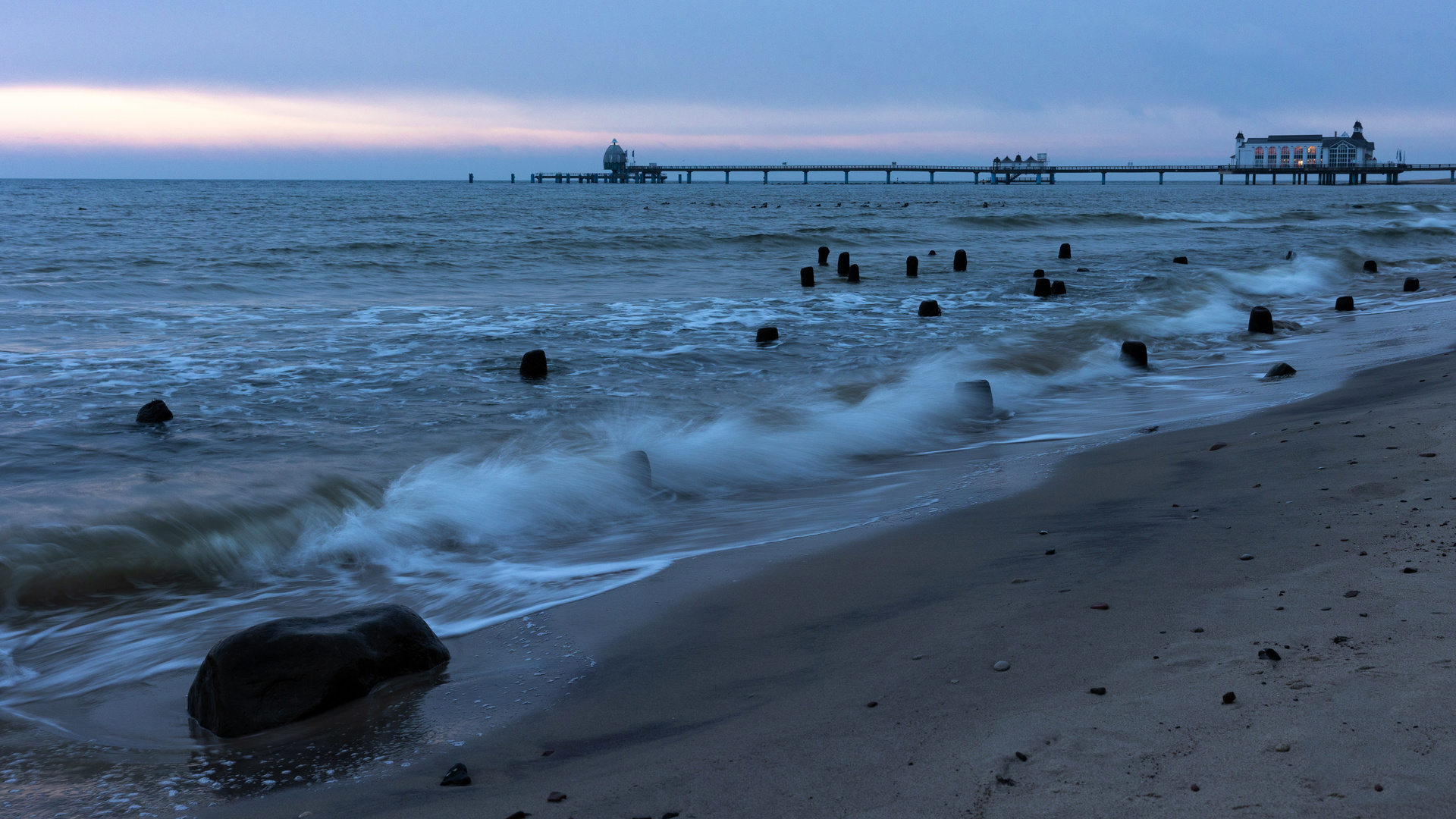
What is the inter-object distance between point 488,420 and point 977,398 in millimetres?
4018

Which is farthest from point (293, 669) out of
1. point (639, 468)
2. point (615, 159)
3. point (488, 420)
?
point (615, 159)

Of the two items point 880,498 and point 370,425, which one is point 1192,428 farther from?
point 370,425

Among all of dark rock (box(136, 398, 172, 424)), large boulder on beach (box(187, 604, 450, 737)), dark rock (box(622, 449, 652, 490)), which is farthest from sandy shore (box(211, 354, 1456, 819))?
dark rock (box(136, 398, 172, 424))

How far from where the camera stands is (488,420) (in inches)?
310

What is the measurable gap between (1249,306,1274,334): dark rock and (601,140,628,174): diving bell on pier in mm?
156368

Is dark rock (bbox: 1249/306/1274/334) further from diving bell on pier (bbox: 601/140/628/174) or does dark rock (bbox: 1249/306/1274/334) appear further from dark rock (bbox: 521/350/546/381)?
diving bell on pier (bbox: 601/140/628/174)

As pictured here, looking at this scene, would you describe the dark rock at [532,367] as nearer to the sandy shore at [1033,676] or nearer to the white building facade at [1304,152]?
the sandy shore at [1033,676]

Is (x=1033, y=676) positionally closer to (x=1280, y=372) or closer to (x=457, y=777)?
(x=457, y=777)

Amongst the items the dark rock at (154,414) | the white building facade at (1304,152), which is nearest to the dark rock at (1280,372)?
the dark rock at (154,414)

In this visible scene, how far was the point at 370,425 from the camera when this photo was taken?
24.8 ft

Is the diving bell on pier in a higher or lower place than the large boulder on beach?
higher

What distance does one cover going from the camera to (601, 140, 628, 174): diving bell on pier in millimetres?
161750

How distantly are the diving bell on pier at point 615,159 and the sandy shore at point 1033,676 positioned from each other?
16345 centimetres

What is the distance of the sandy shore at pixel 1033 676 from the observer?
209cm
